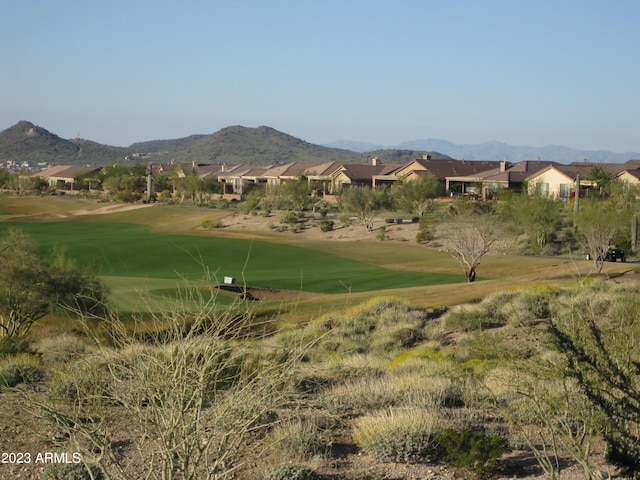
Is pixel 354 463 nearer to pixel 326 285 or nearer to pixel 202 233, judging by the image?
pixel 326 285

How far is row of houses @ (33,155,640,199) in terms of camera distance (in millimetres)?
91438

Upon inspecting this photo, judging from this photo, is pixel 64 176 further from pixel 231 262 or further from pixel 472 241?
pixel 472 241

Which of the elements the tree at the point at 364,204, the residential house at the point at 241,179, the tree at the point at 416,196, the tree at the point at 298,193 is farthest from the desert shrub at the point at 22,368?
the residential house at the point at 241,179

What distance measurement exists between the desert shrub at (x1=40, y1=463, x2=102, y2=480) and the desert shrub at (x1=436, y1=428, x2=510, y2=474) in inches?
172

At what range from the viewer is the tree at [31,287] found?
83.9ft

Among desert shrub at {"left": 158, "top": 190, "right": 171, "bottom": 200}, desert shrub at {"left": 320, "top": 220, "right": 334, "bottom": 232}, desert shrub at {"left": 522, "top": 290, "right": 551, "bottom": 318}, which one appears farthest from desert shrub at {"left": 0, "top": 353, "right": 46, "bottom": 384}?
desert shrub at {"left": 158, "top": 190, "right": 171, "bottom": 200}

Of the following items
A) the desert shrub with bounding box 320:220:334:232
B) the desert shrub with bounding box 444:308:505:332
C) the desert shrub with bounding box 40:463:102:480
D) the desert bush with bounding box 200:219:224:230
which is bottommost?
the desert bush with bounding box 200:219:224:230

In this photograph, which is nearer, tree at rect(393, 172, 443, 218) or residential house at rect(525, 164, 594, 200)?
tree at rect(393, 172, 443, 218)

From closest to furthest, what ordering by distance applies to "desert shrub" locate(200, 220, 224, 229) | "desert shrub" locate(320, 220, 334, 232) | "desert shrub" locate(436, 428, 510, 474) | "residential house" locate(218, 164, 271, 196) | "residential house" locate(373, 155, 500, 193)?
"desert shrub" locate(436, 428, 510, 474), "desert shrub" locate(320, 220, 334, 232), "desert shrub" locate(200, 220, 224, 229), "residential house" locate(373, 155, 500, 193), "residential house" locate(218, 164, 271, 196)

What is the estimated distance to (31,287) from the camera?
85.6 ft

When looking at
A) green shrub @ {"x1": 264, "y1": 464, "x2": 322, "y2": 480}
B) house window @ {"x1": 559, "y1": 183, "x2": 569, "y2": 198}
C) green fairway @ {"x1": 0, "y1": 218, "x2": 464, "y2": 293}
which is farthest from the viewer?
house window @ {"x1": 559, "y1": 183, "x2": 569, "y2": 198}

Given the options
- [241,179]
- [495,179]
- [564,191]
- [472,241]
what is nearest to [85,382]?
[472,241]

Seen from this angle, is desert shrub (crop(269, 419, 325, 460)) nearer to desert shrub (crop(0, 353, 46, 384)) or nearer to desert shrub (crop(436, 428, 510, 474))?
desert shrub (crop(436, 428, 510, 474))

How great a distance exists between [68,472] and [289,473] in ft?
9.15
